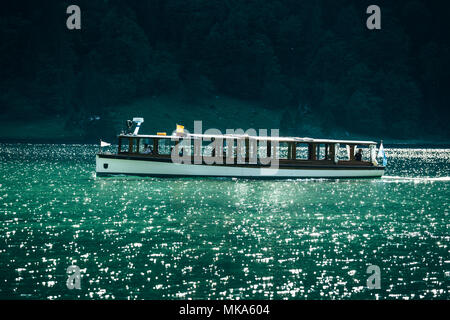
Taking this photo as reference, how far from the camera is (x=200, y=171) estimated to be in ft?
213

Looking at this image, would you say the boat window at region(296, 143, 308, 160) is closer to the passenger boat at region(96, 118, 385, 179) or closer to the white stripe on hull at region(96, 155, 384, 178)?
the white stripe on hull at region(96, 155, 384, 178)

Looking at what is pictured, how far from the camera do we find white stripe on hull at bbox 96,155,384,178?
63656mm

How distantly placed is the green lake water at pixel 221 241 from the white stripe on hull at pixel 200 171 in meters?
1.91

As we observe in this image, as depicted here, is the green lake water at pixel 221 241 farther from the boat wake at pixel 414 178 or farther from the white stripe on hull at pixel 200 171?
the boat wake at pixel 414 178

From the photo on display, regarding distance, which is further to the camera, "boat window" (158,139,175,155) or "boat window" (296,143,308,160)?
"boat window" (158,139,175,155)

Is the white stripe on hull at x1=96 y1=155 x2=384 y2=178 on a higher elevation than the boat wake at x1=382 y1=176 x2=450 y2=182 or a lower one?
higher

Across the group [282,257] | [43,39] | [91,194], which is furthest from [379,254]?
[43,39]

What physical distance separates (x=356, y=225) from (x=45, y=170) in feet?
150

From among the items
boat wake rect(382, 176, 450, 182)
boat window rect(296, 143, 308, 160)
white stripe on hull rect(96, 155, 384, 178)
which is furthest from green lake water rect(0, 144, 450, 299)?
boat window rect(296, 143, 308, 160)

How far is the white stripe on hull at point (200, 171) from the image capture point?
63.7 m

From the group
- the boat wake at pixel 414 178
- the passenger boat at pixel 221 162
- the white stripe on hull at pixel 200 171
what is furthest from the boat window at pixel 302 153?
the passenger boat at pixel 221 162

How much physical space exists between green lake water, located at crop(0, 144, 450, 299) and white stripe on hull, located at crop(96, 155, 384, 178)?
1914 millimetres

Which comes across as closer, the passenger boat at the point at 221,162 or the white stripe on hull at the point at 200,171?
the passenger boat at the point at 221,162

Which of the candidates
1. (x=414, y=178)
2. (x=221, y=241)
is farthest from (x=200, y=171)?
(x=221, y=241)
